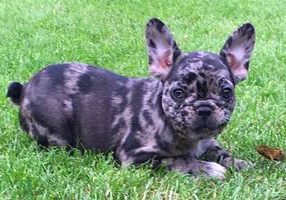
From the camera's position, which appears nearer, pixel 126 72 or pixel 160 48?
pixel 160 48

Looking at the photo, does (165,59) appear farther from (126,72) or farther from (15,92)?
(126,72)

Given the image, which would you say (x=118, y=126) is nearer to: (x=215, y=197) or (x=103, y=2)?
(x=215, y=197)

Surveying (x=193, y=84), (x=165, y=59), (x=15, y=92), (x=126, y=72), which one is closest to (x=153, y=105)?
(x=165, y=59)

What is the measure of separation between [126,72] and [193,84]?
301 cm

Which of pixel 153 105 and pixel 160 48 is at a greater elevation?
pixel 160 48

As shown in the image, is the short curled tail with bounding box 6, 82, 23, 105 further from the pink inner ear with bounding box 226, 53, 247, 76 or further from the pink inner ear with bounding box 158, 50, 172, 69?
the pink inner ear with bounding box 226, 53, 247, 76

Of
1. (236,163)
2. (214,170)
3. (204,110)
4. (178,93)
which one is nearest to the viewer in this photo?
(204,110)

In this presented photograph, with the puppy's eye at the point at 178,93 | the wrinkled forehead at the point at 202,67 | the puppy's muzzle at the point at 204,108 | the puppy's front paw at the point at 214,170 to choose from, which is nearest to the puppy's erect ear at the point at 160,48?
the wrinkled forehead at the point at 202,67

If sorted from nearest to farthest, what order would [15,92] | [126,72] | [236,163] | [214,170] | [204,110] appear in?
[204,110] < [214,170] < [236,163] < [15,92] < [126,72]

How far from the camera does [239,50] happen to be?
4.61 meters

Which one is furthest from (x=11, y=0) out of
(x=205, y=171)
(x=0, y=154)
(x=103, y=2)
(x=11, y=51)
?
(x=205, y=171)

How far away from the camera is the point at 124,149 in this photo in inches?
183

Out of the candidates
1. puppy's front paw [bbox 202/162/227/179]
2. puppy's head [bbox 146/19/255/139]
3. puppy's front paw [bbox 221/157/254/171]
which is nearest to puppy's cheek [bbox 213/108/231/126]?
puppy's head [bbox 146/19/255/139]

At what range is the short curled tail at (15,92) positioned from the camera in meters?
5.26
